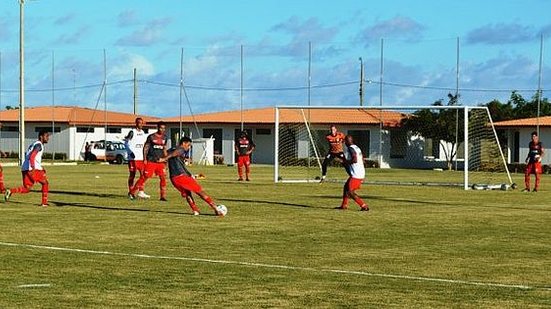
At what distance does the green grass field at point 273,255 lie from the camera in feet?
42.0

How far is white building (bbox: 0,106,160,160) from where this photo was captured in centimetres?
9338

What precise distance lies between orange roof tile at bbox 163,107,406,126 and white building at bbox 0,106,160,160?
17.0 feet

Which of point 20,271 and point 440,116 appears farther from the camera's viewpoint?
point 440,116

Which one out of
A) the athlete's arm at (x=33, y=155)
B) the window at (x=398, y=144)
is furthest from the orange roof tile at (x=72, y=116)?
the athlete's arm at (x=33, y=155)

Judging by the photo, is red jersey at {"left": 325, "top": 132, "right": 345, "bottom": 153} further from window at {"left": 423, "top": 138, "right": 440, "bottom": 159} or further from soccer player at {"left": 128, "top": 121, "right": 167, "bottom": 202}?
window at {"left": 423, "top": 138, "right": 440, "bottom": 159}

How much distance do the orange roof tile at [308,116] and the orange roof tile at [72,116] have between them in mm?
6710

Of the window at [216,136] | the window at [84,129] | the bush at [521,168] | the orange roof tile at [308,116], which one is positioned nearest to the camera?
the bush at [521,168]

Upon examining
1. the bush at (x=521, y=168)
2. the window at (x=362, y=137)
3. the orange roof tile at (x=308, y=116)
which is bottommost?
the bush at (x=521, y=168)

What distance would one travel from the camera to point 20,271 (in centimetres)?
1469

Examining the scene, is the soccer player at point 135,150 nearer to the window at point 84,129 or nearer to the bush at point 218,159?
the bush at point 218,159

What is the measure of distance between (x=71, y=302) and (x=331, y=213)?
1396 cm

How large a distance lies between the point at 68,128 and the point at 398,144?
30.3 m

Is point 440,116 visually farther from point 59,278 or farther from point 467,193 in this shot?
point 59,278

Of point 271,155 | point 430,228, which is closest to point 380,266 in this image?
point 430,228
